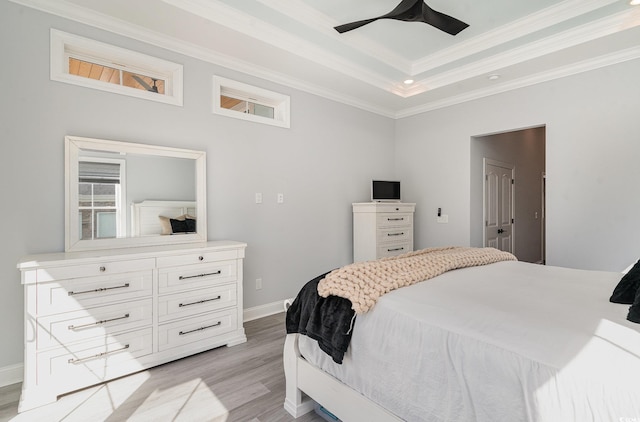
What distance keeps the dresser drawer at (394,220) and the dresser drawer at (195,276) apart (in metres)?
2.03

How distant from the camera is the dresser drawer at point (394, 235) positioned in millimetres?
4086

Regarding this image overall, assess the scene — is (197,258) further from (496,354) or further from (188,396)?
(496,354)

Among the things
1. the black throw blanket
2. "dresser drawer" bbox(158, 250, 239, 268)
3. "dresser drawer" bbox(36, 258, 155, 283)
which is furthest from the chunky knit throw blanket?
"dresser drawer" bbox(36, 258, 155, 283)

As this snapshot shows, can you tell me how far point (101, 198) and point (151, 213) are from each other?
38 cm

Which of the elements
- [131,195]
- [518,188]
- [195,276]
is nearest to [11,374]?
[195,276]

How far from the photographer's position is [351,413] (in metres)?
1.51

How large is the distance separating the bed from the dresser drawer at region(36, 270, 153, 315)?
1213mm

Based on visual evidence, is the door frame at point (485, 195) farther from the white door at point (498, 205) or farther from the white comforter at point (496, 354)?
the white comforter at point (496, 354)

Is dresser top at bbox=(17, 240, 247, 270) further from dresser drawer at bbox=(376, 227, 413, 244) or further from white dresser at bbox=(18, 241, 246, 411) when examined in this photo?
dresser drawer at bbox=(376, 227, 413, 244)

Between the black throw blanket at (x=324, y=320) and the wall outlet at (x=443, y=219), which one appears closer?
the black throw blanket at (x=324, y=320)

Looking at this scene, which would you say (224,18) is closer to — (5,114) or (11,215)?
(5,114)

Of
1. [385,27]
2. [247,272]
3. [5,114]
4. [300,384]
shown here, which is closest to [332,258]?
[247,272]

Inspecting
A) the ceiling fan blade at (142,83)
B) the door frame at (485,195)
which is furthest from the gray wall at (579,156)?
the ceiling fan blade at (142,83)

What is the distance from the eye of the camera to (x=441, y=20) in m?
2.58
